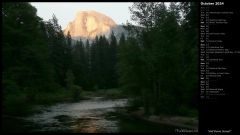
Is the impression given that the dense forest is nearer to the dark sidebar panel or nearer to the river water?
the river water

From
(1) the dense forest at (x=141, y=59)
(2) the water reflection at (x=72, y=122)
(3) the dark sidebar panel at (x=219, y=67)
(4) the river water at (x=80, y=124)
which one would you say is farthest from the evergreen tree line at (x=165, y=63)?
(3) the dark sidebar panel at (x=219, y=67)

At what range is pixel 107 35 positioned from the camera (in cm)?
9306

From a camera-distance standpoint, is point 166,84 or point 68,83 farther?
point 68,83

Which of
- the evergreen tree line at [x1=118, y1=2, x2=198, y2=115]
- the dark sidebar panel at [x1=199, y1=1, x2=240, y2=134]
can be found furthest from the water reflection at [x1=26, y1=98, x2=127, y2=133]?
the dark sidebar panel at [x1=199, y1=1, x2=240, y2=134]

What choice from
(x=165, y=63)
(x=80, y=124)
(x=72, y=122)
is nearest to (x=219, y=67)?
(x=80, y=124)

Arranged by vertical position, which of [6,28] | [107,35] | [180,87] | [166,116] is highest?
[107,35]

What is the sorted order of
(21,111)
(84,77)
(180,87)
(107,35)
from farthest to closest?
(107,35) → (84,77) → (180,87) → (21,111)

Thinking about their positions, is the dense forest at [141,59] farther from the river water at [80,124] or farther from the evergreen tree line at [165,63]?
the river water at [80,124]

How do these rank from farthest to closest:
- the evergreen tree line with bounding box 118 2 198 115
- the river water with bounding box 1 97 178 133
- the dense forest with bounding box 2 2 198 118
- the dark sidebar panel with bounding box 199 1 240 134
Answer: the evergreen tree line with bounding box 118 2 198 115, the dense forest with bounding box 2 2 198 118, the river water with bounding box 1 97 178 133, the dark sidebar panel with bounding box 199 1 240 134

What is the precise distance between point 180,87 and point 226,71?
69.7 feet

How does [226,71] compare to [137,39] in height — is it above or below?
below

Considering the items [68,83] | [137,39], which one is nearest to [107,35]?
[68,83]

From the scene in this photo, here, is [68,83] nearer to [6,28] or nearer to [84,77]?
[84,77]

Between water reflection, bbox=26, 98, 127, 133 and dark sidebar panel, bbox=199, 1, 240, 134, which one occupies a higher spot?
dark sidebar panel, bbox=199, 1, 240, 134
